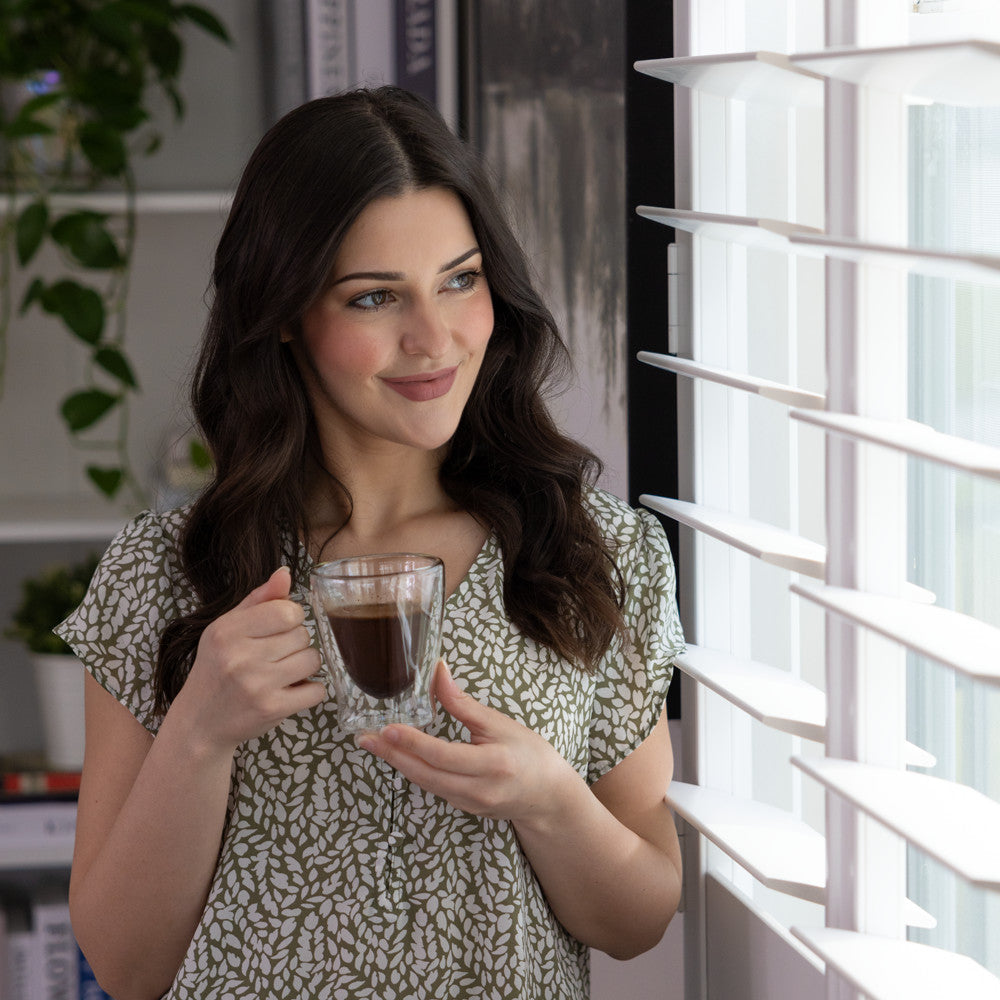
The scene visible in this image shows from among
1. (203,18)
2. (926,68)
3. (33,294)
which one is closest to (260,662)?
(926,68)

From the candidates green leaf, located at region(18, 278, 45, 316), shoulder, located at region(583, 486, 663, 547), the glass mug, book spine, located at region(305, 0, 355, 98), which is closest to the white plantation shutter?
shoulder, located at region(583, 486, 663, 547)

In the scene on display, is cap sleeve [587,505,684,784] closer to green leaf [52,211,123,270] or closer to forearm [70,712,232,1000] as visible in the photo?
forearm [70,712,232,1000]

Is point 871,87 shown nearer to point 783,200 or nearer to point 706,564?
point 783,200

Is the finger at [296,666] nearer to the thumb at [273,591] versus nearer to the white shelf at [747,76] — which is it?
the thumb at [273,591]

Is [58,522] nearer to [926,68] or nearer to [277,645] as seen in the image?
[277,645]

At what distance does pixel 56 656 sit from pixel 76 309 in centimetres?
57

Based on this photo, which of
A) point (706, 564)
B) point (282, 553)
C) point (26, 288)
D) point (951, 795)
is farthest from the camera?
point (26, 288)

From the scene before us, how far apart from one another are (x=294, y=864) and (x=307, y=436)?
15.6 inches

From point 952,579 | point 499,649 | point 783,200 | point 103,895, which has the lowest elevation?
point 103,895

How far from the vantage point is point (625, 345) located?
3.78ft

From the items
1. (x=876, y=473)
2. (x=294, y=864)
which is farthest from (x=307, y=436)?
(x=876, y=473)

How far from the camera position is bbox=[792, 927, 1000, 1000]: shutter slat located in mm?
662

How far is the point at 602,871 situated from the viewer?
3.59 ft

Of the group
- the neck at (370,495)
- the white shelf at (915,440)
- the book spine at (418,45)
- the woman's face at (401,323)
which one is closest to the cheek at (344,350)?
the woman's face at (401,323)
